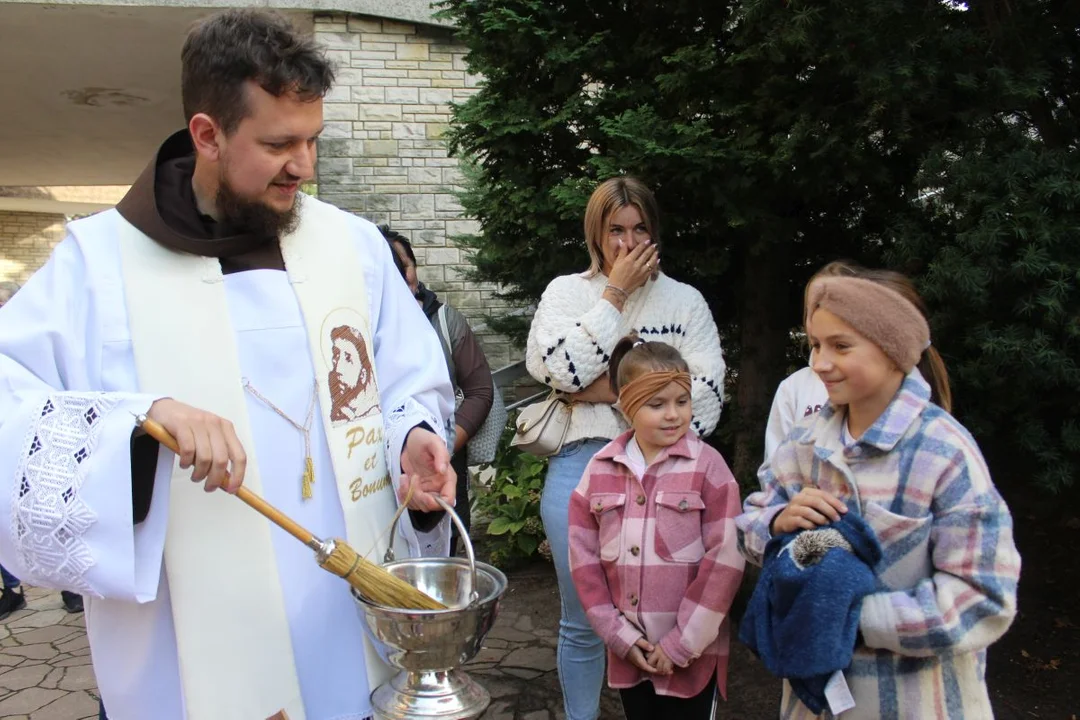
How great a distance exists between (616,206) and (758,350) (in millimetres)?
1603

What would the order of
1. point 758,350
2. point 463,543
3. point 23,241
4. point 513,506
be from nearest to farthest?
point 463,543, point 758,350, point 513,506, point 23,241

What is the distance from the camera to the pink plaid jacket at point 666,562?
2631 millimetres

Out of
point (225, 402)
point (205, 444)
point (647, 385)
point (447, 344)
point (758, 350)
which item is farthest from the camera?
point (758, 350)

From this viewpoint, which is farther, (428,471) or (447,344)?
(447,344)

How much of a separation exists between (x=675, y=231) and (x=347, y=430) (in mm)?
2515

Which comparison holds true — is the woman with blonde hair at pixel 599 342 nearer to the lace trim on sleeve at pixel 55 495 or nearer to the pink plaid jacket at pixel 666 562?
the pink plaid jacket at pixel 666 562

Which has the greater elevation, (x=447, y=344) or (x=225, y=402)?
(x=225, y=402)

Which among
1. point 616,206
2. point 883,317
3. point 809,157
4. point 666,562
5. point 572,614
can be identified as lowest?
point 572,614

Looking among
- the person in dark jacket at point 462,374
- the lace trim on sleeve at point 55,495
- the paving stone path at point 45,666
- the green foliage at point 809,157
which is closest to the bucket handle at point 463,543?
the lace trim on sleeve at point 55,495

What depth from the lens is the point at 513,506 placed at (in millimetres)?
5988

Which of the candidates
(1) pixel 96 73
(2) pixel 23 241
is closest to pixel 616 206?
(1) pixel 96 73

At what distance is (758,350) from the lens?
14.8 feet

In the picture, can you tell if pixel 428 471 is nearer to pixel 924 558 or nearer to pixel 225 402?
pixel 225 402

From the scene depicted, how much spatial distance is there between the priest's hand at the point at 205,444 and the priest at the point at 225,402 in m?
0.03
